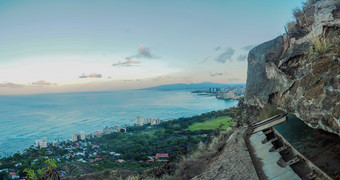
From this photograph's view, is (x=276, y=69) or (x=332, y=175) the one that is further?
(x=276, y=69)

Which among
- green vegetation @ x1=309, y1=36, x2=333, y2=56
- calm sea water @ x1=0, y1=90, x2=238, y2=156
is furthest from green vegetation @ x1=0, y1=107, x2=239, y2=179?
green vegetation @ x1=309, y1=36, x2=333, y2=56

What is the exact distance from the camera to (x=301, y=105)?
116 inches

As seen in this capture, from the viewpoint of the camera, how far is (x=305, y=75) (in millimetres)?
3057

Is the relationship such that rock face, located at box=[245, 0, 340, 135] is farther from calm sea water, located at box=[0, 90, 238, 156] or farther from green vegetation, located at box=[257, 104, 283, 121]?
calm sea water, located at box=[0, 90, 238, 156]

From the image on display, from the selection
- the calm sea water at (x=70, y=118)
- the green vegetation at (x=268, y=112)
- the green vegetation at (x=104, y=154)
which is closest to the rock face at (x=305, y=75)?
the green vegetation at (x=268, y=112)

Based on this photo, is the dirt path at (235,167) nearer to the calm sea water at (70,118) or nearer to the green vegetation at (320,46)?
the green vegetation at (320,46)

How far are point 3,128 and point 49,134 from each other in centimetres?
1499

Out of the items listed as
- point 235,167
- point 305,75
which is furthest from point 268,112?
point 305,75

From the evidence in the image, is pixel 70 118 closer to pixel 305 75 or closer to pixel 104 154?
pixel 104 154

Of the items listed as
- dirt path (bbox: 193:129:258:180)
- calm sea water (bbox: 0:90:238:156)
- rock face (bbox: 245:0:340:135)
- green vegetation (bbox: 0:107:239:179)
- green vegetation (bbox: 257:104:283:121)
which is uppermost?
rock face (bbox: 245:0:340:135)

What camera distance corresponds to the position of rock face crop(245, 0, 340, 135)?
2.48 m

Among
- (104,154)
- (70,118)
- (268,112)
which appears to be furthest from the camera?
(70,118)

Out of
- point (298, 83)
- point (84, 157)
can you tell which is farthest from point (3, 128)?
point (298, 83)

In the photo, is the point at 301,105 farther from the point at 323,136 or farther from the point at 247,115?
the point at 247,115
